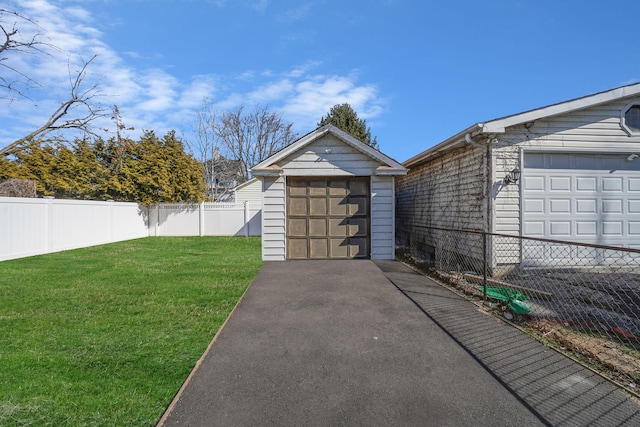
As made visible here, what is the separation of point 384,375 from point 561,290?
4.95 m

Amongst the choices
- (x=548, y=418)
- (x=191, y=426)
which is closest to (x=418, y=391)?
(x=548, y=418)

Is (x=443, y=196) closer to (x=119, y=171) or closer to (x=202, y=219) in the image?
(x=202, y=219)

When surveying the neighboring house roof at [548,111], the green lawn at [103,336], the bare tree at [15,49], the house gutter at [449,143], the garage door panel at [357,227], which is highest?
the bare tree at [15,49]

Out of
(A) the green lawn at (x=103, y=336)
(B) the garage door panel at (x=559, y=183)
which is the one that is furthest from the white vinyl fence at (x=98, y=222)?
(B) the garage door panel at (x=559, y=183)

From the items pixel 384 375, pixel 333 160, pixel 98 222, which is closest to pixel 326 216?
pixel 333 160

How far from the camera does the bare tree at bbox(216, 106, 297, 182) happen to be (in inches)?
1174

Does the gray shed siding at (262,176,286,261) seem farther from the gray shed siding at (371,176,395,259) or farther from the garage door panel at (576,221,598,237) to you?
the garage door panel at (576,221,598,237)

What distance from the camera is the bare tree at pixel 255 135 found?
29.8 meters

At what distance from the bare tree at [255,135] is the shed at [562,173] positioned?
24799 millimetres

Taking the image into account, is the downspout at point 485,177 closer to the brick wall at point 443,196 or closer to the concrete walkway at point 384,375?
the brick wall at point 443,196

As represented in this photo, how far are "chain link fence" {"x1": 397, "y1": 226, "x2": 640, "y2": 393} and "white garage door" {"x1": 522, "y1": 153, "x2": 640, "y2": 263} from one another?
0.88 ft

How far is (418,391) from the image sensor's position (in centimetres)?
250

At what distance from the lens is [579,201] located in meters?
7.16

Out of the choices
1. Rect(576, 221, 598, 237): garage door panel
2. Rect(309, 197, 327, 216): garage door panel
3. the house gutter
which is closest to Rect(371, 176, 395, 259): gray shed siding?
Rect(309, 197, 327, 216): garage door panel
